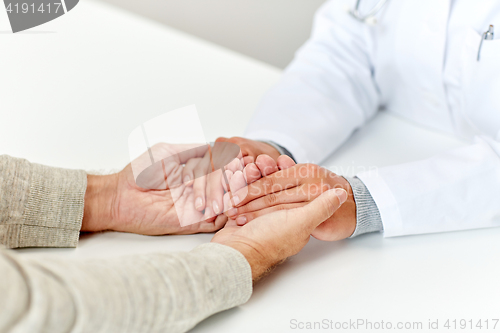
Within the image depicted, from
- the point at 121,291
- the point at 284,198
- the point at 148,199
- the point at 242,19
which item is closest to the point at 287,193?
the point at 284,198

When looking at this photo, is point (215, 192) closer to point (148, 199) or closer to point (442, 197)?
point (148, 199)

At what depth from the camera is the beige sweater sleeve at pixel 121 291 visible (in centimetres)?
35

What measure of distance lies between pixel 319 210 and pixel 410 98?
49 cm

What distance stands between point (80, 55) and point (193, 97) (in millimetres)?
376

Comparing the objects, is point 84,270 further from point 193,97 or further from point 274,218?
point 193,97

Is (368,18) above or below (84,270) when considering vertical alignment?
above

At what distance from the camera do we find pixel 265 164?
0.71m

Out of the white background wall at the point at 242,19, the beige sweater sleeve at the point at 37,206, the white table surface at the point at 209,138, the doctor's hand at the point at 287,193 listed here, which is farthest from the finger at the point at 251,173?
the white background wall at the point at 242,19

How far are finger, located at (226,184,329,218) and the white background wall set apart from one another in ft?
3.70

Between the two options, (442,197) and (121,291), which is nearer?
(121,291)

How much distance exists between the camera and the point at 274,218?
0.58m

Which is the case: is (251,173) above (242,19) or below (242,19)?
below

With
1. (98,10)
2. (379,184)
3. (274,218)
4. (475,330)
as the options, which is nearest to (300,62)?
(379,184)

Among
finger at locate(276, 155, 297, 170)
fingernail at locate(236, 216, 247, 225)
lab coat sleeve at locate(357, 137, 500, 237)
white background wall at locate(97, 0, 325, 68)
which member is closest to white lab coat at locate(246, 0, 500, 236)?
lab coat sleeve at locate(357, 137, 500, 237)
